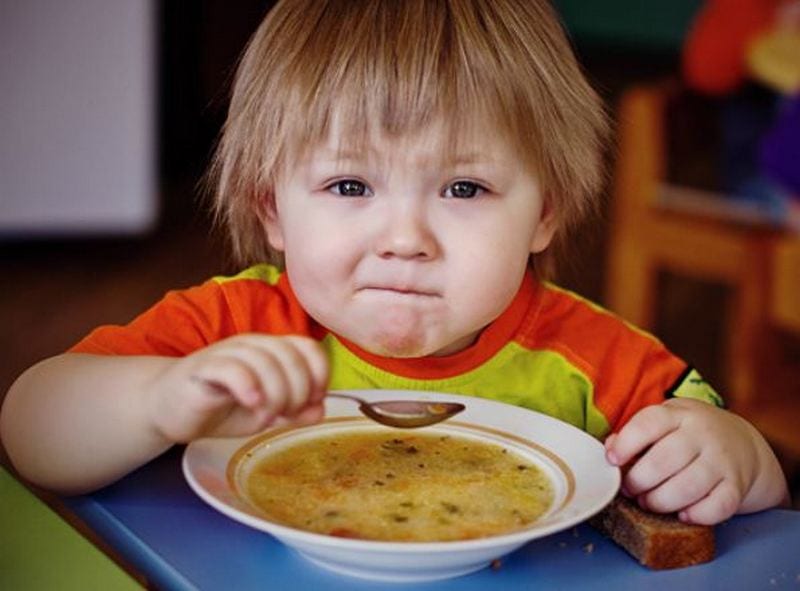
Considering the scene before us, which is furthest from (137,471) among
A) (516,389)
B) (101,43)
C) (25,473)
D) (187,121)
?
(187,121)

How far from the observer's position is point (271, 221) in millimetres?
1114

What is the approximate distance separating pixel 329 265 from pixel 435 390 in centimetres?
17

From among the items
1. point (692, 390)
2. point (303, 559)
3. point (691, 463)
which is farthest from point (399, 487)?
point (692, 390)

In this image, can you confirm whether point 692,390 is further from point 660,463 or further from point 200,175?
point 200,175

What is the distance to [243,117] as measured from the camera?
3.49 ft

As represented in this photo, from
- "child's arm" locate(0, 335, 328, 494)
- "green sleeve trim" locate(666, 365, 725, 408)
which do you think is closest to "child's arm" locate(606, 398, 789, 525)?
"green sleeve trim" locate(666, 365, 725, 408)

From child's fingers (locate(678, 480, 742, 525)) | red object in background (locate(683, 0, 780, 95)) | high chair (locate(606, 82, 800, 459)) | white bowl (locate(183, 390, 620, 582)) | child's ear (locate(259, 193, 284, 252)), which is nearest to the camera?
white bowl (locate(183, 390, 620, 582))

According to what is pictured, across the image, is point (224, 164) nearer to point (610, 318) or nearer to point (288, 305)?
point (288, 305)

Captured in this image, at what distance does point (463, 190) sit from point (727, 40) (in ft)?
6.23

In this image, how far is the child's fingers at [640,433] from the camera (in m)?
0.93

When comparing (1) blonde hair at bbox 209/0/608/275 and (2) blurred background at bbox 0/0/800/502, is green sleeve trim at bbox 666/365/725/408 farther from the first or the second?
(2) blurred background at bbox 0/0/800/502

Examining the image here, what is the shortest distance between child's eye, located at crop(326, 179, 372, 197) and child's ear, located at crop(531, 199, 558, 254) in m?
0.17

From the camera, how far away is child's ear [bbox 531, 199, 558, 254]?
3.65 feet

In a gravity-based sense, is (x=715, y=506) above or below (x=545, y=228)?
below
